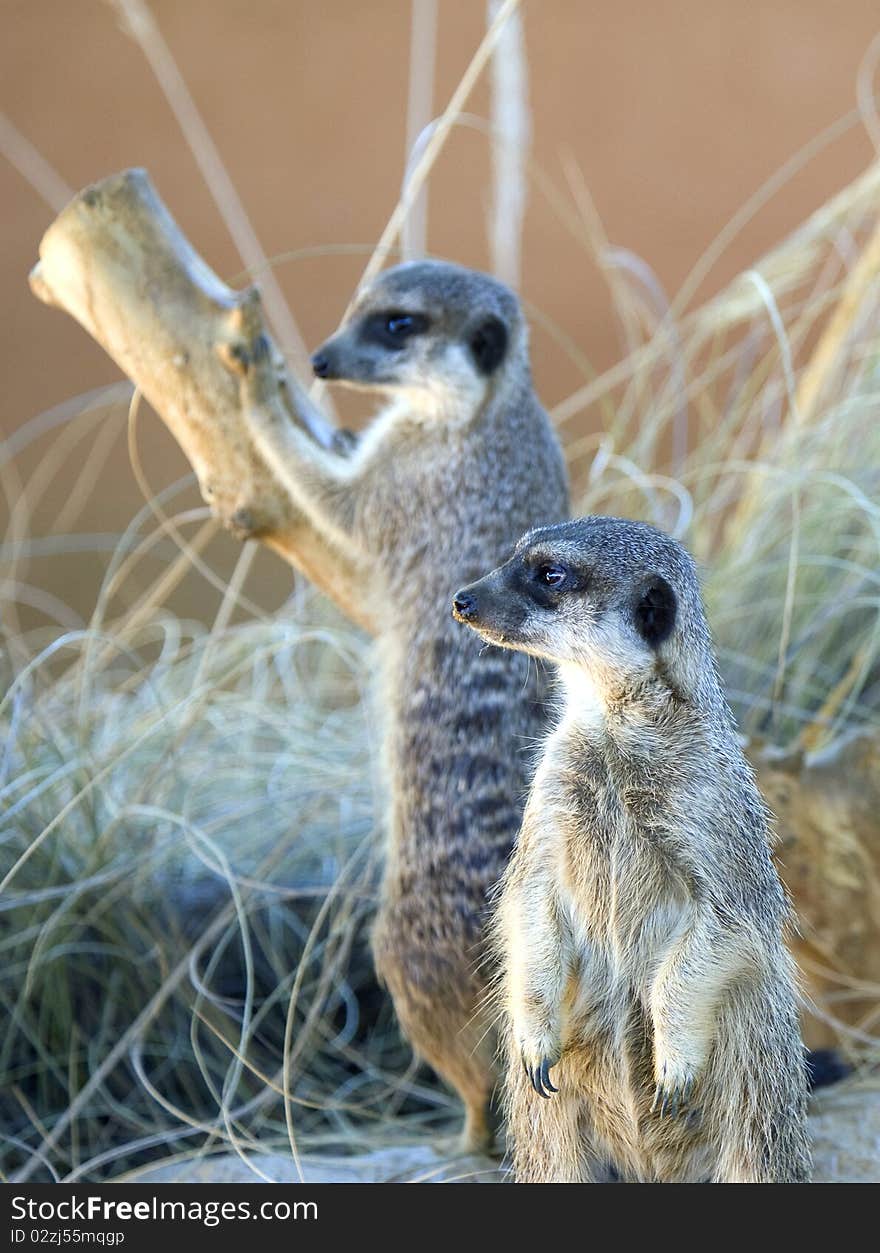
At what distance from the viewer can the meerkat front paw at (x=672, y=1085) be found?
101 centimetres

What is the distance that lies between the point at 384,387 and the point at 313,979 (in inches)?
32.6

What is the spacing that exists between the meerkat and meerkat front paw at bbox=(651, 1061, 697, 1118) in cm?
43

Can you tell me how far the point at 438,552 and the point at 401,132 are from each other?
2.03 metres

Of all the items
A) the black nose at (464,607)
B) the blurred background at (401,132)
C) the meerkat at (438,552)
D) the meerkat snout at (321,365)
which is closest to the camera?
the black nose at (464,607)

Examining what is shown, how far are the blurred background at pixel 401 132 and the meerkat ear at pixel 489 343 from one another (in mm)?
1579

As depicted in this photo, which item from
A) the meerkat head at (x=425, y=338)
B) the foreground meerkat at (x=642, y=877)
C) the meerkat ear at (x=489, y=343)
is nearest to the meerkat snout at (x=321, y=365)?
the meerkat head at (x=425, y=338)

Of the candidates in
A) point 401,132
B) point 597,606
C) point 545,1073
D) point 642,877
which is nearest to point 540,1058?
point 545,1073

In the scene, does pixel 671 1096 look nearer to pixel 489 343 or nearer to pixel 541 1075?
pixel 541 1075

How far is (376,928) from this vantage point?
158 cm

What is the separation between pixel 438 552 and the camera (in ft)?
5.47

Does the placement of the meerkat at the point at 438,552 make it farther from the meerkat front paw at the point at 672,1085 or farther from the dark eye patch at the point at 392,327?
the meerkat front paw at the point at 672,1085

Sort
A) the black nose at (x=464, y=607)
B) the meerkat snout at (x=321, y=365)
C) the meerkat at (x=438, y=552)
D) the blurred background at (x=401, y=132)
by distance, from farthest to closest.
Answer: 1. the blurred background at (x=401, y=132)
2. the meerkat snout at (x=321, y=365)
3. the meerkat at (x=438, y=552)
4. the black nose at (x=464, y=607)

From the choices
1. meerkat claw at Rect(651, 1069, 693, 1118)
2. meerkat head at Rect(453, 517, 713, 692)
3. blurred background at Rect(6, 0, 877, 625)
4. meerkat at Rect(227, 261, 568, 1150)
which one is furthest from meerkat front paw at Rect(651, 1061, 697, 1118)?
blurred background at Rect(6, 0, 877, 625)
